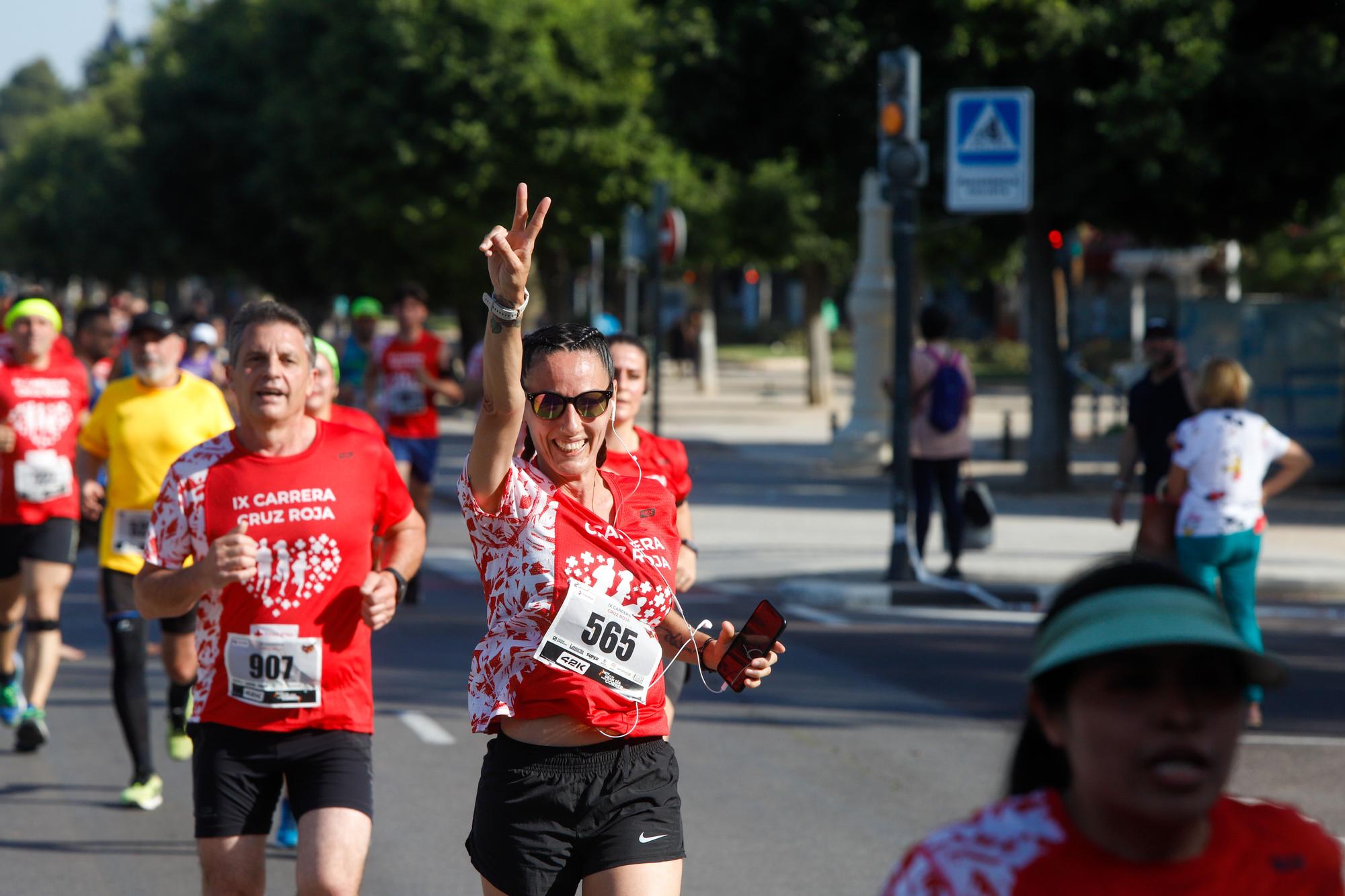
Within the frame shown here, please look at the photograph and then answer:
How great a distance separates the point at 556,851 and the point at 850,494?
16294 mm

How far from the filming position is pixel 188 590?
419 centimetres

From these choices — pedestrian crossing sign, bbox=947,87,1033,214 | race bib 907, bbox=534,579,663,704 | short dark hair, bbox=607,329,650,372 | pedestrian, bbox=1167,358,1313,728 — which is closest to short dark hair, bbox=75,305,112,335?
pedestrian crossing sign, bbox=947,87,1033,214

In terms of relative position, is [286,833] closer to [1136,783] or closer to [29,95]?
[1136,783]

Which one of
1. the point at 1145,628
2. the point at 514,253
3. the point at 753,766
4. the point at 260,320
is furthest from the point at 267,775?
the point at 753,766

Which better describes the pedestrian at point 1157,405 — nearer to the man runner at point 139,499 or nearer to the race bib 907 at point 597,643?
the man runner at point 139,499

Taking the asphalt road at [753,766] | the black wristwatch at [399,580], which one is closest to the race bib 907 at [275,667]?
the black wristwatch at [399,580]

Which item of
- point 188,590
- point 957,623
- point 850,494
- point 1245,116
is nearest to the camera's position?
point 188,590

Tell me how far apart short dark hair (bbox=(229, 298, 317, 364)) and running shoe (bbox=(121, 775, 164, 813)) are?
2.96 m

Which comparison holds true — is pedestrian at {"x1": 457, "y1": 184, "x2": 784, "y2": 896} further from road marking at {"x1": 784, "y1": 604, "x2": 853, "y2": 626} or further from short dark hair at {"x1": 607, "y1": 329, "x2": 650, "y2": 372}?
road marking at {"x1": 784, "y1": 604, "x2": 853, "y2": 626}

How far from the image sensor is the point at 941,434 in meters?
12.5

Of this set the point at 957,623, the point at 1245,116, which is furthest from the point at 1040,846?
the point at 1245,116

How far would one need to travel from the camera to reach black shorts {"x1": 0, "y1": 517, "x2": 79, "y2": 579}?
8125 millimetres

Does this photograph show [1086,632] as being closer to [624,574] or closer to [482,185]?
[624,574]

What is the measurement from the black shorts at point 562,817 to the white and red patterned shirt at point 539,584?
0.08 meters
